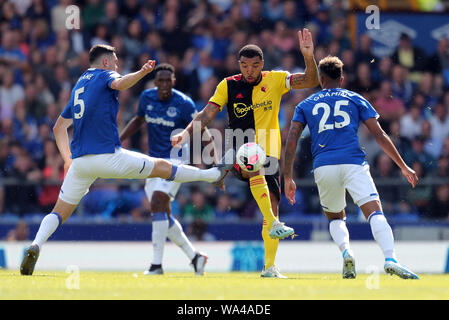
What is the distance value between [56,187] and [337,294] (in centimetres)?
766

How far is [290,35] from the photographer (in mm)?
17234

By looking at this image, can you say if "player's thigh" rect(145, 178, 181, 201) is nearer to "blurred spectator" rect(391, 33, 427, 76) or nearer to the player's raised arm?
the player's raised arm

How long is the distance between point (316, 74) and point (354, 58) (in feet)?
21.8

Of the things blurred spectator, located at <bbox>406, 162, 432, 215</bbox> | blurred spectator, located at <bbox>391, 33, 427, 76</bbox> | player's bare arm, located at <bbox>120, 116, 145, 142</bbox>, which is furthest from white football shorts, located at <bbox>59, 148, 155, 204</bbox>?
blurred spectator, located at <bbox>391, 33, 427, 76</bbox>

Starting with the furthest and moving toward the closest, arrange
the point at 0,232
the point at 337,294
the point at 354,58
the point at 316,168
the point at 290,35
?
the point at 290,35 < the point at 354,58 < the point at 0,232 < the point at 316,168 < the point at 337,294

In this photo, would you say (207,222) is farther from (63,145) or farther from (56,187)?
(63,145)

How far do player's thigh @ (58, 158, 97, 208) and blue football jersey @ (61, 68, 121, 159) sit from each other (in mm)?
116

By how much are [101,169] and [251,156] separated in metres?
1.66

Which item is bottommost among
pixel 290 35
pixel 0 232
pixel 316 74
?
pixel 0 232

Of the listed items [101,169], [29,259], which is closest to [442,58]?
[101,169]

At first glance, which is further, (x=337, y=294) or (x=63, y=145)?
(x=63, y=145)

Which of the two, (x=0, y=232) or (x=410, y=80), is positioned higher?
(x=410, y=80)
